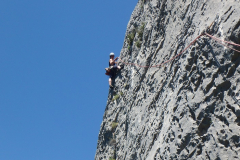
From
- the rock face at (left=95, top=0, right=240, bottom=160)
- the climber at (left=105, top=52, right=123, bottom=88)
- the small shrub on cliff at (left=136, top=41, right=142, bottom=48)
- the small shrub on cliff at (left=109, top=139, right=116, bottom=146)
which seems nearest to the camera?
the rock face at (left=95, top=0, right=240, bottom=160)

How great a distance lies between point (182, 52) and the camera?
28.3ft

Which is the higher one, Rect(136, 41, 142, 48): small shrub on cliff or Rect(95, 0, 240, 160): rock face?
Rect(136, 41, 142, 48): small shrub on cliff

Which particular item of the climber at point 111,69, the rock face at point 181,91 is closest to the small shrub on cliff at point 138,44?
the rock face at point 181,91

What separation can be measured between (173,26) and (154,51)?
→ 1146 millimetres

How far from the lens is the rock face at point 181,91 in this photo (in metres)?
6.70

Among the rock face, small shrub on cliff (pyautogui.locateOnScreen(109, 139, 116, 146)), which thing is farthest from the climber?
small shrub on cliff (pyautogui.locateOnScreen(109, 139, 116, 146))

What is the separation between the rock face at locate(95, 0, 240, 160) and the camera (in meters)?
6.70

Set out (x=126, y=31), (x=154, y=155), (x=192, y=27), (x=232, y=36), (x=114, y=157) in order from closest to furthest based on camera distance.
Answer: (x=232, y=36), (x=154, y=155), (x=192, y=27), (x=114, y=157), (x=126, y=31)

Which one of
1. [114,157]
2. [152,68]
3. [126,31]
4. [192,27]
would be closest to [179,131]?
[192,27]

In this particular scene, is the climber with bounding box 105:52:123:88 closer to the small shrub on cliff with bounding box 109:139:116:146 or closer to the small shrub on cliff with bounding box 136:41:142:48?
the small shrub on cliff with bounding box 136:41:142:48

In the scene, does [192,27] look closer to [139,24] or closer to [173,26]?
[173,26]

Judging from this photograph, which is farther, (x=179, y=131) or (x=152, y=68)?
(x=152, y=68)

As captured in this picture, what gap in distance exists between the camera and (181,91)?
795cm

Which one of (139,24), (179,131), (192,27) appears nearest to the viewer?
(179,131)
